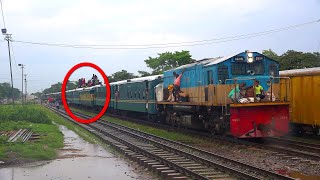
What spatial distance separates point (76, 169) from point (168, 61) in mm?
55242

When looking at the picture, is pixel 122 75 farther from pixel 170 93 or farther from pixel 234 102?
pixel 234 102

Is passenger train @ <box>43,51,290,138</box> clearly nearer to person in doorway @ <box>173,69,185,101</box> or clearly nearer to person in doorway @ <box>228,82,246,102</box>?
person in doorway @ <box>228,82,246,102</box>

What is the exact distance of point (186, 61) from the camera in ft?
201

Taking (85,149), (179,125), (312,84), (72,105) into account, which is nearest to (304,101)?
(312,84)

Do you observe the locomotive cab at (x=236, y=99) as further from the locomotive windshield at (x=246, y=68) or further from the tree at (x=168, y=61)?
the tree at (x=168, y=61)

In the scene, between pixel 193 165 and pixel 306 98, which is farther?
pixel 306 98

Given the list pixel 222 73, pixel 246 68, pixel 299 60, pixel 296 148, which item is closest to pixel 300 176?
pixel 296 148

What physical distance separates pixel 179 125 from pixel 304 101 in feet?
23.1

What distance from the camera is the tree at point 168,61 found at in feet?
203

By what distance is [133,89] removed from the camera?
3234cm

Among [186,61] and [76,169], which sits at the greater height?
[186,61]

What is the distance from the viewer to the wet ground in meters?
10.4

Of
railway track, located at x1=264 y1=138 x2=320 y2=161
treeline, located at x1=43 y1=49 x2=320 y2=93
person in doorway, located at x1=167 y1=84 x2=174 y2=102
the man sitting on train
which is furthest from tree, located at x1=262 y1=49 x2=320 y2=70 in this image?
the man sitting on train

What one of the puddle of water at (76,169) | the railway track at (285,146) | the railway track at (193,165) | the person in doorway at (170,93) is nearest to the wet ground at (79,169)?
the puddle of water at (76,169)
